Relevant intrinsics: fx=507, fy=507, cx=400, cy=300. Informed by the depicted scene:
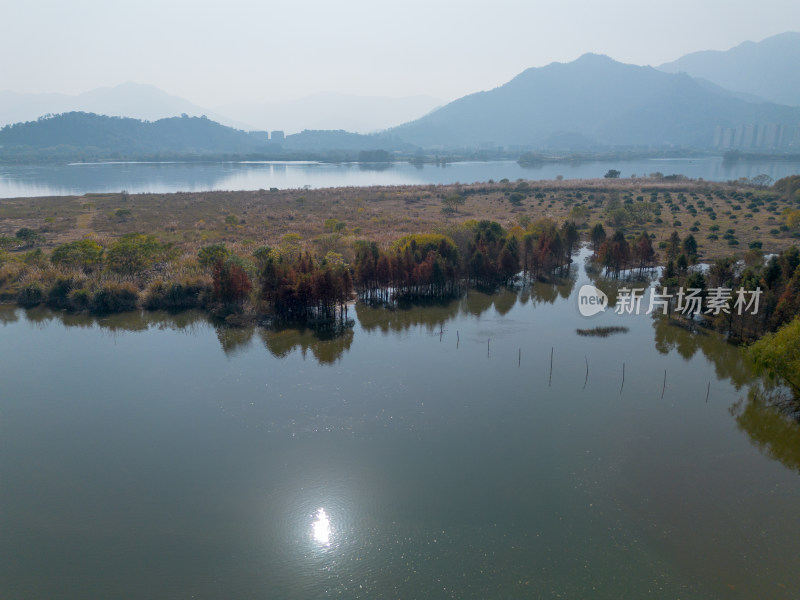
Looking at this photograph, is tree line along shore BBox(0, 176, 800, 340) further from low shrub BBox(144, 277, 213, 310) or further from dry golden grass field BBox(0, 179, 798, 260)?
dry golden grass field BBox(0, 179, 798, 260)

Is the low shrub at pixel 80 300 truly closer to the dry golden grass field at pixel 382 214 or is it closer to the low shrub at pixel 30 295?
the low shrub at pixel 30 295

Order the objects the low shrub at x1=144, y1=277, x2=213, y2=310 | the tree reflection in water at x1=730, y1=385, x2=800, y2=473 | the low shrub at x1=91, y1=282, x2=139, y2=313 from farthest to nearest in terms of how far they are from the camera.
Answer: the low shrub at x1=144, y1=277, x2=213, y2=310 < the low shrub at x1=91, y1=282, x2=139, y2=313 < the tree reflection in water at x1=730, y1=385, x2=800, y2=473

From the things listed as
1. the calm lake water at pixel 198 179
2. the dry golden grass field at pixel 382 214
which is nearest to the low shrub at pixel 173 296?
the dry golden grass field at pixel 382 214

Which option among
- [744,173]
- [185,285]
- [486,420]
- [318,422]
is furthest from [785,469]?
[744,173]

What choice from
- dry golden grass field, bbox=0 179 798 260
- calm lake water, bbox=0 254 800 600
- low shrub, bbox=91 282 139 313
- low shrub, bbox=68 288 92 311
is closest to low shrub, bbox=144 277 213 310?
low shrub, bbox=91 282 139 313

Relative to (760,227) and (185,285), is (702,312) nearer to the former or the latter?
(185,285)

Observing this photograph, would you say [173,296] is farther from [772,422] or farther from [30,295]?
[772,422]

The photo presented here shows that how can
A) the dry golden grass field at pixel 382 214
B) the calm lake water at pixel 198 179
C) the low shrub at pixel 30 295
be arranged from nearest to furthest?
the low shrub at pixel 30 295 → the dry golden grass field at pixel 382 214 → the calm lake water at pixel 198 179

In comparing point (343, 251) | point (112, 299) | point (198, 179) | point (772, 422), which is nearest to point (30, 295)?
point (112, 299)
